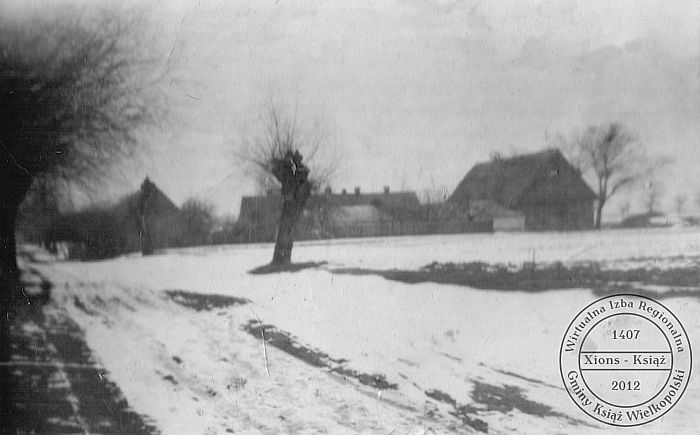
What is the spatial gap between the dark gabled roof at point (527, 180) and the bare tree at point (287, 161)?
0.60m

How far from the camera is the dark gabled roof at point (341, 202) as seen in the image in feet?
6.69

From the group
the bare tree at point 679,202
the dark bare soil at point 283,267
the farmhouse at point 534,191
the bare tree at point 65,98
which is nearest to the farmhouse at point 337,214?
the dark bare soil at point 283,267

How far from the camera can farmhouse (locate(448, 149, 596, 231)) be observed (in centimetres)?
200

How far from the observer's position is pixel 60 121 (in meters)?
2.08

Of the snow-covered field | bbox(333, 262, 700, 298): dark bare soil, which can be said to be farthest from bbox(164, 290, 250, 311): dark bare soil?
bbox(333, 262, 700, 298): dark bare soil

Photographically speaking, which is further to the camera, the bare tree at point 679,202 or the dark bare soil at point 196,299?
the dark bare soil at point 196,299

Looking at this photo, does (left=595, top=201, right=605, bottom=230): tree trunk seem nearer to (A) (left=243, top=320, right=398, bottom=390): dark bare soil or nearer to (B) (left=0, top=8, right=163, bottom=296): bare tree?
(A) (left=243, top=320, right=398, bottom=390): dark bare soil

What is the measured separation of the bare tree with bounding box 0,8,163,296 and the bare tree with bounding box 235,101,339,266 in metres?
0.47

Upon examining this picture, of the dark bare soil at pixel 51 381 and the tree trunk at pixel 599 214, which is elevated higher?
the tree trunk at pixel 599 214

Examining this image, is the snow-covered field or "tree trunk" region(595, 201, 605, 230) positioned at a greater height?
"tree trunk" region(595, 201, 605, 230)

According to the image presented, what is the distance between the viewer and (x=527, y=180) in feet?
6.55

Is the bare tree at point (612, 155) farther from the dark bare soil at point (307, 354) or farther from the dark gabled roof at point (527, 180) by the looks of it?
the dark bare soil at point (307, 354)

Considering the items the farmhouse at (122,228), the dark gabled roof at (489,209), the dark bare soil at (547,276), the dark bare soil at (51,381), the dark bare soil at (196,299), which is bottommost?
the dark bare soil at (51,381)

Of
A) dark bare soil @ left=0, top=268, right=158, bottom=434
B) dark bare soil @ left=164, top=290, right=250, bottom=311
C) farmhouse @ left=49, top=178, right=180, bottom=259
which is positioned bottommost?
dark bare soil @ left=0, top=268, right=158, bottom=434
